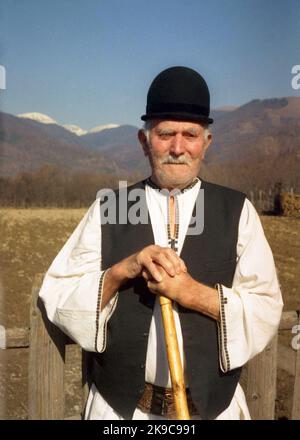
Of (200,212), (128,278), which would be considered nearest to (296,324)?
(200,212)

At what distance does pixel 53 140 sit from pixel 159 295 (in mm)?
97615

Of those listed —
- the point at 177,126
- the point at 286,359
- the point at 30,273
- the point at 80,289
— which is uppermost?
the point at 177,126

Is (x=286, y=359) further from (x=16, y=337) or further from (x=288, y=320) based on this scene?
(x=16, y=337)

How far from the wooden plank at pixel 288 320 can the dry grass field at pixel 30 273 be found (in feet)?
3.85

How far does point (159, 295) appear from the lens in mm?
1613

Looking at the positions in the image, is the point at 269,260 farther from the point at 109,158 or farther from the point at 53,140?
the point at 53,140

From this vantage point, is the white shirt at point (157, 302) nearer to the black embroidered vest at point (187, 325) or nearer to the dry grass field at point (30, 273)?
the black embroidered vest at point (187, 325)

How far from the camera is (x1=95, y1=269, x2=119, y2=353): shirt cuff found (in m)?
1.65

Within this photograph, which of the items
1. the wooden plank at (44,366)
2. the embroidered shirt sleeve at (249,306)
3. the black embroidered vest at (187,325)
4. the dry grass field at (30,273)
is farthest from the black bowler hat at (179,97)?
the dry grass field at (30,273)

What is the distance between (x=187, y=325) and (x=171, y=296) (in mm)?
166

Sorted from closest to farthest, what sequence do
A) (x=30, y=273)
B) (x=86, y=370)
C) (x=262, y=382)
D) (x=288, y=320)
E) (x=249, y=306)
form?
(x=249, y=306) → (x=86, y=370) → (x=262, y=382) → (x=288, y=320) → (x=30, y=273)

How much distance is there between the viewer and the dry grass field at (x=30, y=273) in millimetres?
4438

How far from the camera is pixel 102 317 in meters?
1.68

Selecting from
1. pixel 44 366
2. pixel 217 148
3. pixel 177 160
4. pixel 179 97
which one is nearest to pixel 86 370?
pixel 44 366
